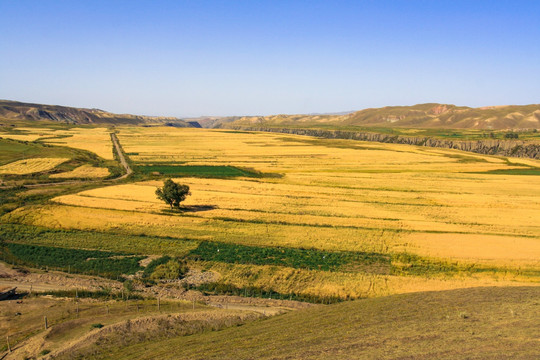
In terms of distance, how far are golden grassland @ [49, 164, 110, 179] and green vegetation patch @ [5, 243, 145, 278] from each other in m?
35.8

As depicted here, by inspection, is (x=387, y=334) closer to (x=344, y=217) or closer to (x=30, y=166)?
(x=344, y=217)

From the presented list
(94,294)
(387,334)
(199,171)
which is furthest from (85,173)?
(387,334)

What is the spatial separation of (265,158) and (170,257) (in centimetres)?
6972

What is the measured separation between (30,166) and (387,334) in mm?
81417

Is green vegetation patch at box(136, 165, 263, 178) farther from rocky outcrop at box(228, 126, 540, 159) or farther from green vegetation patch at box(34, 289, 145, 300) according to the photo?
rocky outcrop at box(228, 126, 540, 159)

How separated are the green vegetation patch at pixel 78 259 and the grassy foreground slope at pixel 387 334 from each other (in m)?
13.6

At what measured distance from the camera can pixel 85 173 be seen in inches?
2844

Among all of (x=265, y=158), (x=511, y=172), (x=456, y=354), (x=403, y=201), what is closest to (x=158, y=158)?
(x=265, y=158)

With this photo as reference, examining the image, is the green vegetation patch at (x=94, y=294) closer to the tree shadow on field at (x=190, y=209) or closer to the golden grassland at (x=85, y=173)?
the tree shadow on field at (x=190, y=209)

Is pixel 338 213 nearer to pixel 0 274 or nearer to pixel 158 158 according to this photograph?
pixel 0 274

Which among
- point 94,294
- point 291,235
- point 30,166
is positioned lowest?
point 94,294

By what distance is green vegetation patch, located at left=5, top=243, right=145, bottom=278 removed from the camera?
3158 cm

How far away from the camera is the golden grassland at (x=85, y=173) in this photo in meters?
69.6

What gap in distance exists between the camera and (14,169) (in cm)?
7450
